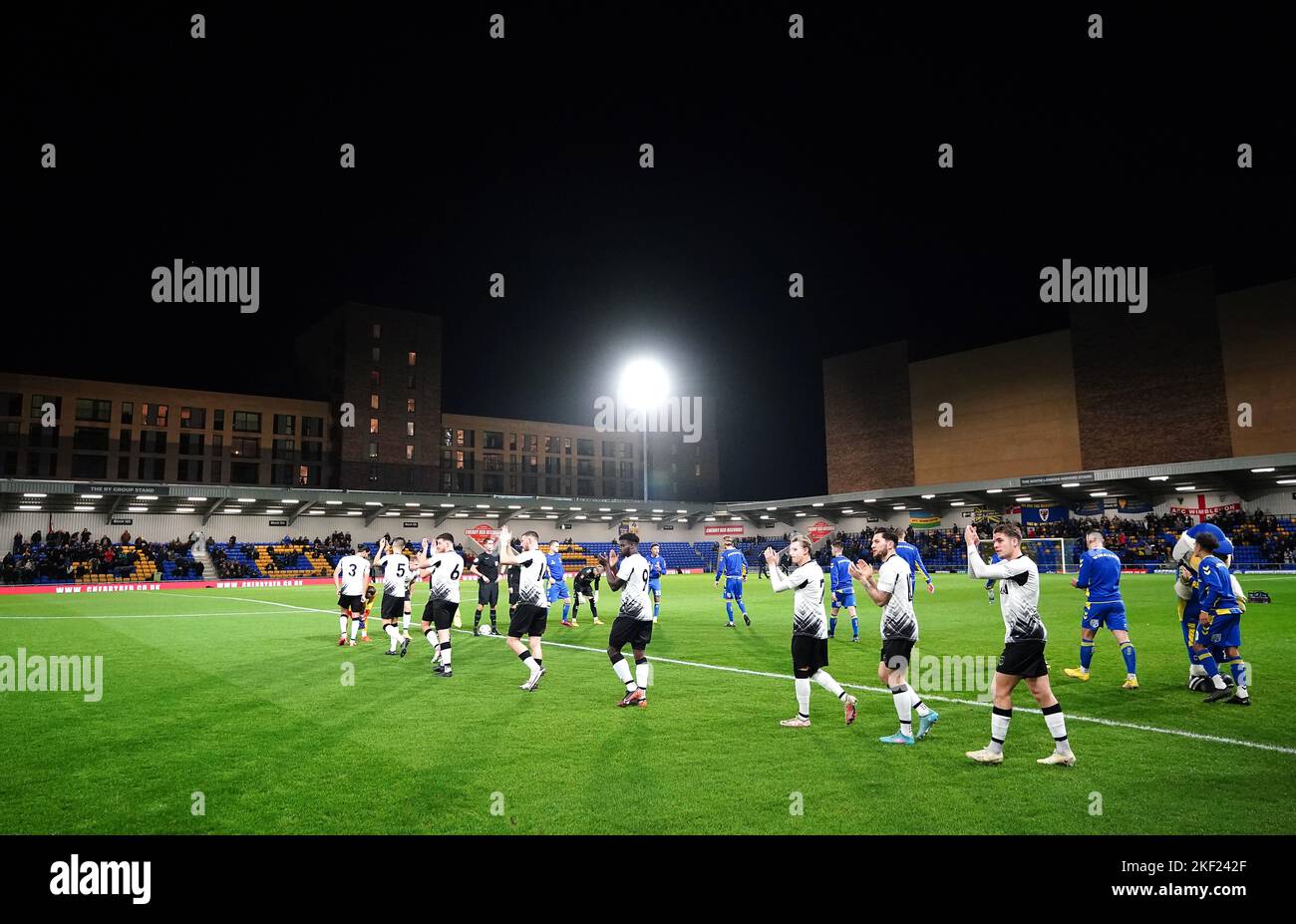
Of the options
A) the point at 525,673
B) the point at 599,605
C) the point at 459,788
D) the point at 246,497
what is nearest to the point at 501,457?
the point at 246,497

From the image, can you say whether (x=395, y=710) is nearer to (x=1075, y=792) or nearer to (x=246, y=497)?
(x=1075, y=792)

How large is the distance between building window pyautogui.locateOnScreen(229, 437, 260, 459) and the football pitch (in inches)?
2641

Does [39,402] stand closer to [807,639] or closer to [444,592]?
[444,592]

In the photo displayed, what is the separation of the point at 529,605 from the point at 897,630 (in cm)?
527

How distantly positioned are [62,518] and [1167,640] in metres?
57.4

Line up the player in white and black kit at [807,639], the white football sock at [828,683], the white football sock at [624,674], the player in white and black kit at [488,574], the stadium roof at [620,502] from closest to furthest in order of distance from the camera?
the white football sock at [828,683], the player in white and black kit at [807,639], the white football sock at [624,674], the player in white and black kit at [488,574], the stadium roof at [620,502]

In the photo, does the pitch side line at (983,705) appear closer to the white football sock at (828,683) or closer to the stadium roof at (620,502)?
the white football sock at (828,683)

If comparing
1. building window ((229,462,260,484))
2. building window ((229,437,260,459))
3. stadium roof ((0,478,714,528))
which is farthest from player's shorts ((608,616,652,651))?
building window ((229,437,260,459))

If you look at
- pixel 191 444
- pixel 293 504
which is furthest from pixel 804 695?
pixel 191 444

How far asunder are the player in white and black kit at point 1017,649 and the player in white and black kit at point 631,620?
163 inches

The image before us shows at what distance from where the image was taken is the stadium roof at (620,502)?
42062 millimetres

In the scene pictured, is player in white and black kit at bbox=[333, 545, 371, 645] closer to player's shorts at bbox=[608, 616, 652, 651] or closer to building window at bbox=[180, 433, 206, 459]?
player's shorts at bbox=[608, 616, 652, 651]

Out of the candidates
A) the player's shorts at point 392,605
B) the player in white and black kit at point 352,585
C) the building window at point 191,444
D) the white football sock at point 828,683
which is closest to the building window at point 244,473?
the building window at point 191,444
